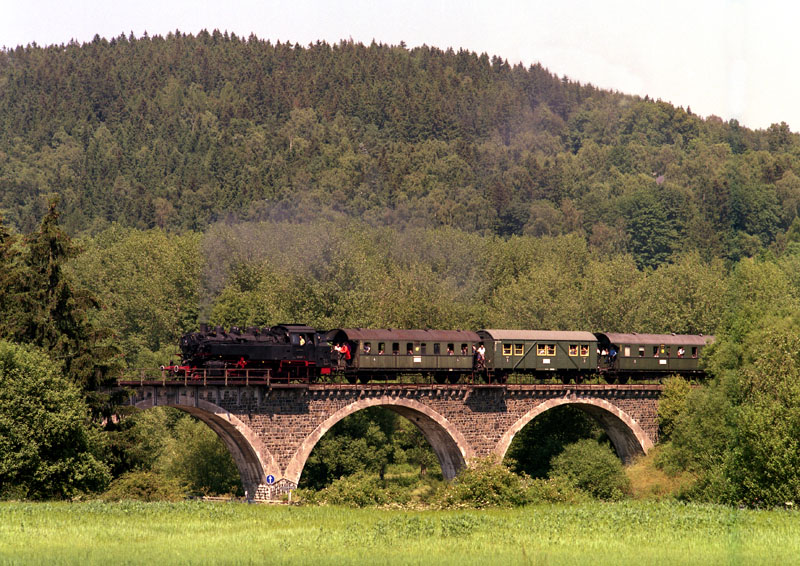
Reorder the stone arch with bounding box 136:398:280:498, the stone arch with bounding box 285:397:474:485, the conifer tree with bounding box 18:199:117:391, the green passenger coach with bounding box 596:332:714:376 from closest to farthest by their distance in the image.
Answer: the conifer tree with bounding box 18:199:117:391, the stone arch with bounding box 136:398:280:498, the stone arch with bounding box 285:397:474:485, the green passenger coach with bounding box 596:332:714:376

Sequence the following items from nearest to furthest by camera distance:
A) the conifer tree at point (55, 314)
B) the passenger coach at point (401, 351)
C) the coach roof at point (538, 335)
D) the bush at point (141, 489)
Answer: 1. the bush at point (141, 489)
2. the conifer tree at point (55, 314)
3. the passenger coach at point (401, 351)
4. the coach roof at point (538, 335)

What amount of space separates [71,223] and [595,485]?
11635 cm

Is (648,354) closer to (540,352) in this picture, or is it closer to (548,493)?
(540,352)

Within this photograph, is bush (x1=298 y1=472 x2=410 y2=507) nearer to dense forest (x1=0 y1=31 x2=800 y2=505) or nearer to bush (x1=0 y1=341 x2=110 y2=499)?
dense forest (x1=0 y1=31 x2=800 y2=505)

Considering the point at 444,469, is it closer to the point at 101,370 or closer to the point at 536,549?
the point at 101,370

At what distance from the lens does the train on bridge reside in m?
62.7

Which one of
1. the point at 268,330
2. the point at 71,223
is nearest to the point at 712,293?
the point at 268,330

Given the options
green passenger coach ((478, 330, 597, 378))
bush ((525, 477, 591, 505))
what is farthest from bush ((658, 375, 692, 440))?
bush ((525, 477, 591, 505))

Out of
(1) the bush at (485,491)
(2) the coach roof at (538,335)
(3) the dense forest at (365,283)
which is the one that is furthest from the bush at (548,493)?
(2) the coach roof at (538,335)

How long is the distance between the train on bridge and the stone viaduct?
1.33 metres

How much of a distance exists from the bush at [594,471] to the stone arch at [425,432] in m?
5.99

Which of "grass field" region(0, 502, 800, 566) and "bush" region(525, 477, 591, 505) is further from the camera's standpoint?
"bush" region(525, 477, 591, 505)

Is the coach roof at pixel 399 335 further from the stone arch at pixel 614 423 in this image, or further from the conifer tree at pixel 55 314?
the conifer tree at pixel 55 314

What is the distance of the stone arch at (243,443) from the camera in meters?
60.5
